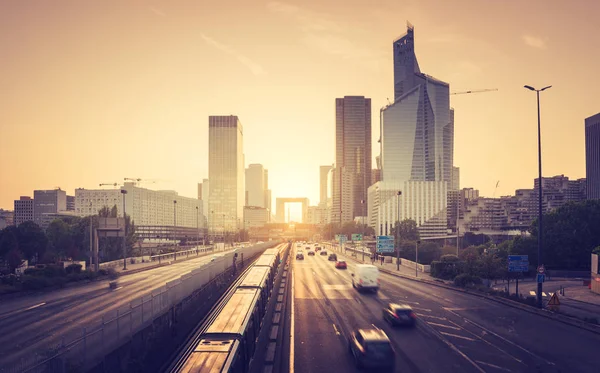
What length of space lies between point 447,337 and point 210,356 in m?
18.7

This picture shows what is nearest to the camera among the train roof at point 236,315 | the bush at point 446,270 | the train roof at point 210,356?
the train roof at point 210,356

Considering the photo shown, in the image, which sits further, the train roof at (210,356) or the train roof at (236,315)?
the train roof at (236,315)

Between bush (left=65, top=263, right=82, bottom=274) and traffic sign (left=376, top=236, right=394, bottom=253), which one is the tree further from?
traffic sign (left=376, top=236, right=394, bottom=253)

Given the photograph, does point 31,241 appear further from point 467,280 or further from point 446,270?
point 467,280

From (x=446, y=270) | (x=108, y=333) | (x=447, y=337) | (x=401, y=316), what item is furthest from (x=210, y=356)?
(x=446, y=270)

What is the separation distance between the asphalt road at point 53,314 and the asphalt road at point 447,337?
519 inches

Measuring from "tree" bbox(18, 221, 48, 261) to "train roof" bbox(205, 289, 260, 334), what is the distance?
7859cm

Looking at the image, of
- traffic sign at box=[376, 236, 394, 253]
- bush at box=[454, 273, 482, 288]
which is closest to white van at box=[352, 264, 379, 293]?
bush at box=[454, 273, 482, 288]

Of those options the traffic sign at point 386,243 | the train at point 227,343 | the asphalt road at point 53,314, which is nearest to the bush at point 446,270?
the traffic sign at point 386,243

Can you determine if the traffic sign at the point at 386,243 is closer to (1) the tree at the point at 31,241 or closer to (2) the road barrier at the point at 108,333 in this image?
(2) the road barrier at the point at 108,333

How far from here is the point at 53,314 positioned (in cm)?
2842

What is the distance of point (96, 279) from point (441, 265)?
158 ft

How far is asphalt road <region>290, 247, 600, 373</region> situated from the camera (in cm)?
2095

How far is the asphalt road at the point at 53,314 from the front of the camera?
2059 cm
